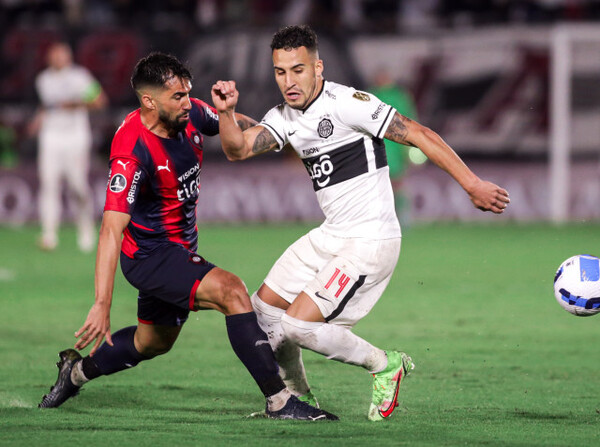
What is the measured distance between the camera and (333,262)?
19.1ft

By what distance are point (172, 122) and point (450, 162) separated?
151cm

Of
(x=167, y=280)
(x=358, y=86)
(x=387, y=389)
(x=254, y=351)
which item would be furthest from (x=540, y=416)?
(x=358, y=86)

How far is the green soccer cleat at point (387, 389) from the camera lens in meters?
5.74

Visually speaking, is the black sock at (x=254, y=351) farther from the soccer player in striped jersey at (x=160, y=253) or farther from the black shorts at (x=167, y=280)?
the black shorts at (x=167, y=280)

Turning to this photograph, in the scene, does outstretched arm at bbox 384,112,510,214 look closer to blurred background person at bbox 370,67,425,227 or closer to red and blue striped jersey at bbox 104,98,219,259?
red and blue striped jersey at bbox 104,98,219,259

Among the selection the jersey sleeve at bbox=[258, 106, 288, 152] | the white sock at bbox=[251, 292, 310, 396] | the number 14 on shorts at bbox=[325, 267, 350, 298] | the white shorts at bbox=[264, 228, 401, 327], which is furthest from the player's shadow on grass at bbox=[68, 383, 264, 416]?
the jersey sleeve at bbox=[258, 106, 288, 152]

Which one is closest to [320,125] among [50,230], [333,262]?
[333,262]

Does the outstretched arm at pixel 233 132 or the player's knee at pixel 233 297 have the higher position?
→ the outstretched arm at pixel 233 132

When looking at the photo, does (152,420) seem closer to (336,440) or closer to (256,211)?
(336,440)

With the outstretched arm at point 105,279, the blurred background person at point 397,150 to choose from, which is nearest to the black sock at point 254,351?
the outstretched arm at point 105,279

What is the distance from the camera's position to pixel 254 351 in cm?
564

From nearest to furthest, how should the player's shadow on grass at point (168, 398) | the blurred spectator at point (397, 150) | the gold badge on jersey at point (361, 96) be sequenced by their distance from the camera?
1. the gold badge on jersey at point (361, 96)
2. the player's shadow on grass at point (168, 398)
3. the blurred spectator at point (397, 150)

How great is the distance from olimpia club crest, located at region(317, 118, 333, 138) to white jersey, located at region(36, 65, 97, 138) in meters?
9.27

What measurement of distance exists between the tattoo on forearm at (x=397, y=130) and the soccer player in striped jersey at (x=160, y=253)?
105cm
